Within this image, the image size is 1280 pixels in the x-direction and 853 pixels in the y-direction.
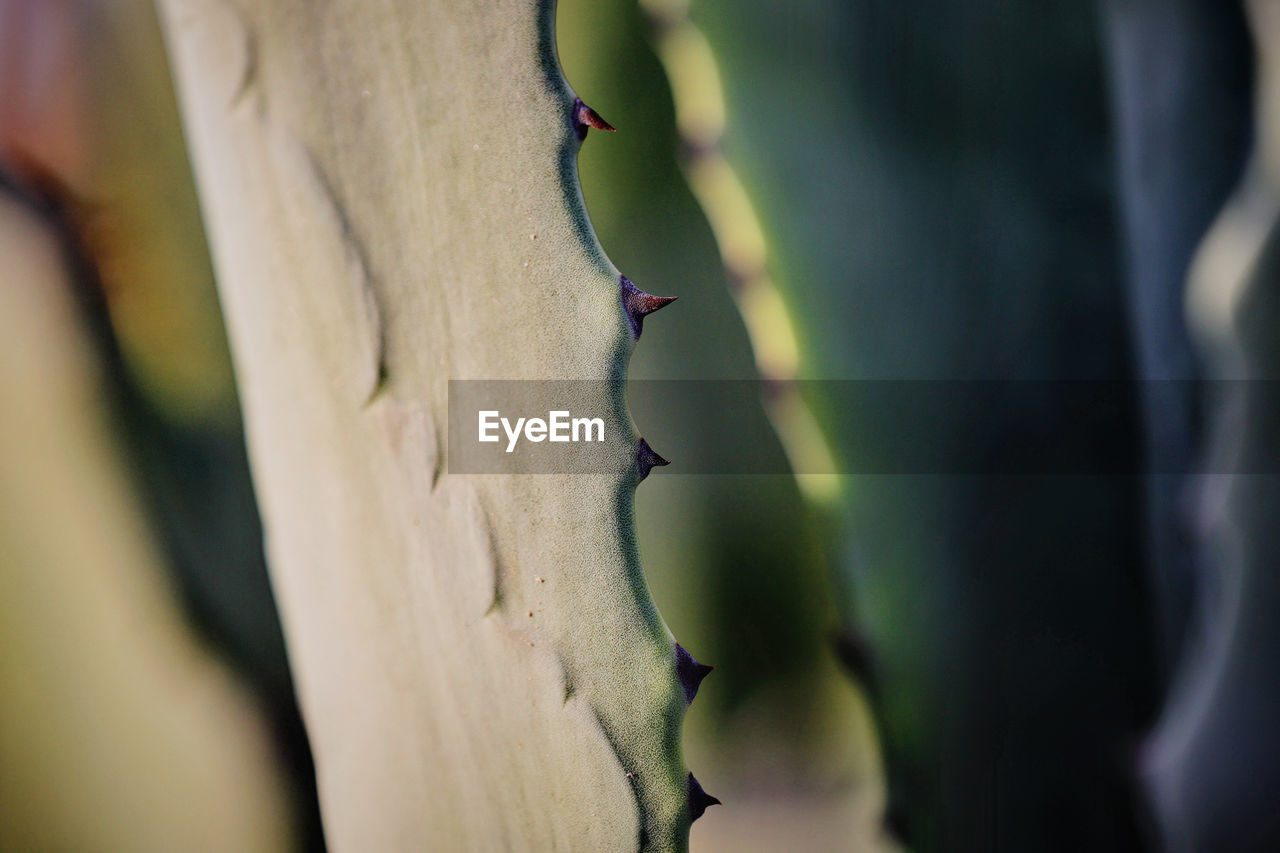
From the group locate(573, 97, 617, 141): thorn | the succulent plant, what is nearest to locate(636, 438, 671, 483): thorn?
the succulent plant

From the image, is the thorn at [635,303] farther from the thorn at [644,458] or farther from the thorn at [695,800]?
the thorn at [695,800]

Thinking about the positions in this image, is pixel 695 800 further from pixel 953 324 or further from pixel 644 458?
pixel 953 324

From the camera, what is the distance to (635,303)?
1.13ft

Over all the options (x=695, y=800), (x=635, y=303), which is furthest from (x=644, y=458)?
(x=695, y=800)

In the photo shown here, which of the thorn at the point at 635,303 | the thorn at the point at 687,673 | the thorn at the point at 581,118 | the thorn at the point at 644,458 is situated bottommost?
the thorn at the point at 687,673

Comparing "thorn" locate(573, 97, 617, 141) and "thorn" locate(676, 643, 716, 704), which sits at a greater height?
"thorn" locate(573, 97, 617, 141)

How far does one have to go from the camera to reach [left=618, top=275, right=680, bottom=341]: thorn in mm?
343

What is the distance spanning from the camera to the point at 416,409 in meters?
0.35

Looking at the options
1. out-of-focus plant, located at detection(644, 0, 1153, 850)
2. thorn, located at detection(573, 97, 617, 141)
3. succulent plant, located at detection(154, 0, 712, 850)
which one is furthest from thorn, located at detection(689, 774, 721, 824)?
thorn, located at detection(573, 97, 617, 141)

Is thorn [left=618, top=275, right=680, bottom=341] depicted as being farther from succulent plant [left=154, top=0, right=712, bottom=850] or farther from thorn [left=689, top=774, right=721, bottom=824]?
thorn [left=689, top=774, right=721, bottom=824]

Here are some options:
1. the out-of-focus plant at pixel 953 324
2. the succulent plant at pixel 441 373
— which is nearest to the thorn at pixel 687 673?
the succulent plant at pixel 441 373

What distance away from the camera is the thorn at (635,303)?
34 cm

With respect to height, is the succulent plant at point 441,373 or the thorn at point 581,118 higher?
the thorn at point 581,118

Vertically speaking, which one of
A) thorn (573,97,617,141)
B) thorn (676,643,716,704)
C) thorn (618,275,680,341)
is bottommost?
thorn (676,643,716,704)
